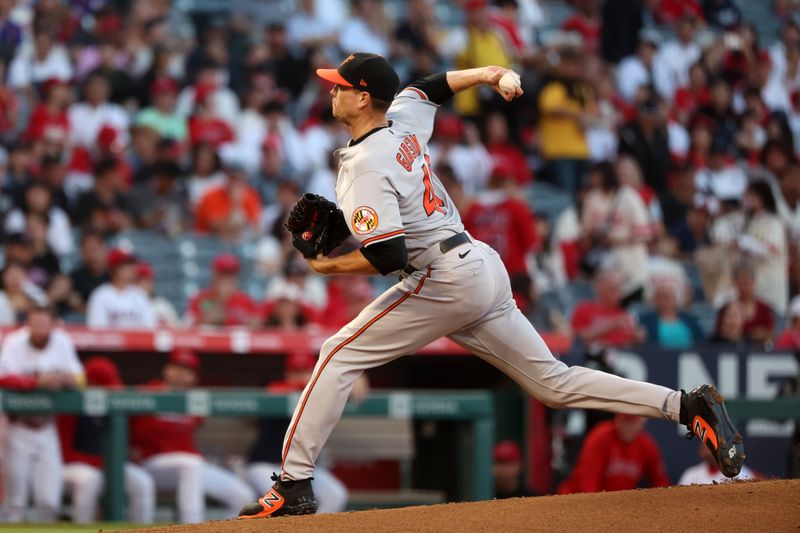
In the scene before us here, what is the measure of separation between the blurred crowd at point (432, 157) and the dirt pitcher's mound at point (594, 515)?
4125mm

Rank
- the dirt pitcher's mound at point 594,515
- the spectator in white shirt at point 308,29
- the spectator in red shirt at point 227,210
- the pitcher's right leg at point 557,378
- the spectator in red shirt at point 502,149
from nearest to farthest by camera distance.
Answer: the dirt pitcher's mound at point 594,515 < the pitcher's right leg at point 557,378 < the spectator in red shirt at point 227,210 < the spectator in red shirt at point 502,149 < the spectator in white shirt at point 308,29

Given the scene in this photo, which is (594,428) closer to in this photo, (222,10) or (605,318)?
(605,318)

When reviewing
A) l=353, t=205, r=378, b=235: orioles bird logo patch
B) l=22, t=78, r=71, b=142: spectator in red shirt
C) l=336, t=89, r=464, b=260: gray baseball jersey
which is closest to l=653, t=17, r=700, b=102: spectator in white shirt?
l=22, t=78, r=71, b=142: spectator in red shirt

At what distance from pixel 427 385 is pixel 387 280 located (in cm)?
177

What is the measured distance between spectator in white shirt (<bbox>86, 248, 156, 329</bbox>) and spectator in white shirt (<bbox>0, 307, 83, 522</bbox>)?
1.41 metres

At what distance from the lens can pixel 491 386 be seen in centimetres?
927

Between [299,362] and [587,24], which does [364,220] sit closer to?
[299,362]

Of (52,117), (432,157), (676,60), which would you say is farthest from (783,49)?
(52,117)

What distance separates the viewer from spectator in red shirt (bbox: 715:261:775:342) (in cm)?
1029

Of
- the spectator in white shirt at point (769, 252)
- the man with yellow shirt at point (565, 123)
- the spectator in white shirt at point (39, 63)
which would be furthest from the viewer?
the man with yellow shirt at point (565, 123)

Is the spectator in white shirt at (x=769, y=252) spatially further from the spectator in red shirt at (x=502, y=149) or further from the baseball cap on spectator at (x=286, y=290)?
the baseball cap on spectator at (x=286, y=290)

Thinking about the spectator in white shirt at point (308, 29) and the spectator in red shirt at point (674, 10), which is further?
the spectator in red shirt at point (674, 10)

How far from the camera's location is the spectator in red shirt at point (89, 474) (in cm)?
762

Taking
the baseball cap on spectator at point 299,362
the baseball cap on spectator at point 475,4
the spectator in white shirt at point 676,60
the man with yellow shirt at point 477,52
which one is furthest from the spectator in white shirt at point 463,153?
the baseball cap on spectator at point 299,362
